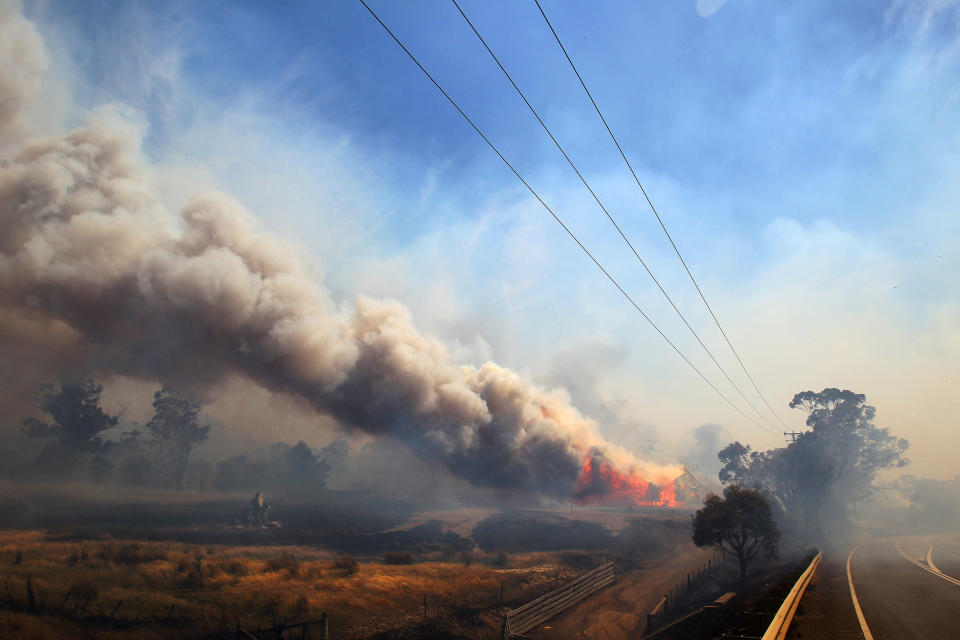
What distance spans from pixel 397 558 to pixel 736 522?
32316 millimetres

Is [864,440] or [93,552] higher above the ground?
[864,440]

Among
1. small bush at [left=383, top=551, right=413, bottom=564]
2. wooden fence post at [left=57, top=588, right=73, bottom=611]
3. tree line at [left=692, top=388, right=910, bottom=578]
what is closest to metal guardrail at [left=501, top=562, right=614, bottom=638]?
small bush at [left=383, top=551, right=413, bottom=564]

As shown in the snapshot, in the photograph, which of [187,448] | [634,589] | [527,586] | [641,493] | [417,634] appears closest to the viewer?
[417,634]

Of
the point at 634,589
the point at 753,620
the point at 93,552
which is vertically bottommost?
the point at 634,589

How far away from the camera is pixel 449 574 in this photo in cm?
3959

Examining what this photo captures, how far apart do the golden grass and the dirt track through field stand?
555cm

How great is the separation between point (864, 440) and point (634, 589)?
264ft

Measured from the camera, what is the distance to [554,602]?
119ft

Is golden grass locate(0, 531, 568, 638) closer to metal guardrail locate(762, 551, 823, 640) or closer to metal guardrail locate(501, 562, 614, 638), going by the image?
metal guardrail locate(501, 562, 614, 638)

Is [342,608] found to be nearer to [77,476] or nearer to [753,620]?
[753,620]

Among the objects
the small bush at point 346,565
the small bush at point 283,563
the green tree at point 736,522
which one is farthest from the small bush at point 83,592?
the green tree at point 736,522

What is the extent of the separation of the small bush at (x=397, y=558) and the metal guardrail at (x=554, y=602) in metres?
15.1

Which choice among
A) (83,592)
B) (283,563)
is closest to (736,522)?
(283,563)

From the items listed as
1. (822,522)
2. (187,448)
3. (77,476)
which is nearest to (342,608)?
(77,476)
